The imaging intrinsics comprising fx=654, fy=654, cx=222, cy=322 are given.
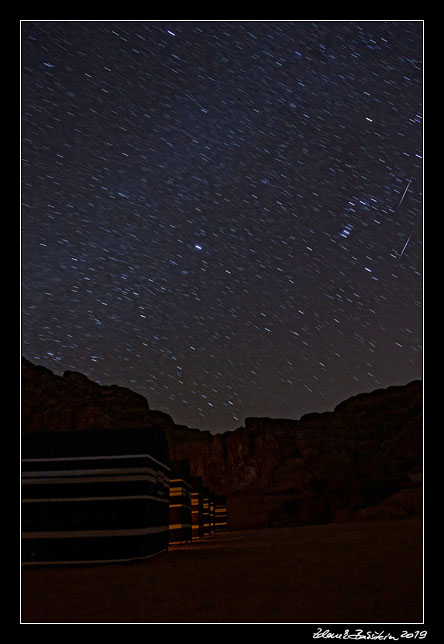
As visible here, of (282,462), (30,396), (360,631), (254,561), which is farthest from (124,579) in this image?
(30,396)

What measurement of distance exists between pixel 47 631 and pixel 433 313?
474cm

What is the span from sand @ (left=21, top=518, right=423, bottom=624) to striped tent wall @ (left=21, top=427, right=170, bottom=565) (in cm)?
43

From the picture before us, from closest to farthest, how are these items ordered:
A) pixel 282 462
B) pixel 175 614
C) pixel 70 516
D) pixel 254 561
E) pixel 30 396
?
pixel 175 614
pixel 70 516
pixel 254 561
pixel 282 462
pixel 30 396

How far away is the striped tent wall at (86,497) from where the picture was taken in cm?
1350

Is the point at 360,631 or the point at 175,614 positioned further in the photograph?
the point at 175,614

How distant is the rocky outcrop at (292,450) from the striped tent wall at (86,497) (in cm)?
5137

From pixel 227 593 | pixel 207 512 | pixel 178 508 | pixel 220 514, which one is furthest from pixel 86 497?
pixel 220 514

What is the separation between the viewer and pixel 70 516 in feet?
44.6

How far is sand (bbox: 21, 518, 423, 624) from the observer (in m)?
6.96

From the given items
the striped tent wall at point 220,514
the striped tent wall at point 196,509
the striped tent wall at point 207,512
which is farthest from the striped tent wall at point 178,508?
the striped tent wall at point 220,514

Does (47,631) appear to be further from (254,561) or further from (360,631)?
(254,561)

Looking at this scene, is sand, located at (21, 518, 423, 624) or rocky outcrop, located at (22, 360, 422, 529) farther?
rocky outcrop, located at (22, 360, 422, 529)

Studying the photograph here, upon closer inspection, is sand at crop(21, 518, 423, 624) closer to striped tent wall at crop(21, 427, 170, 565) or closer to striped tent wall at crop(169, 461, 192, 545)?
striped tent wall at crop(21, 427, 170, 565)
